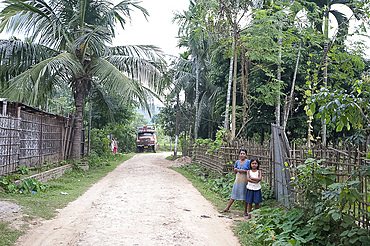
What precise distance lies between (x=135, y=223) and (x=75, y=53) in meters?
9.57

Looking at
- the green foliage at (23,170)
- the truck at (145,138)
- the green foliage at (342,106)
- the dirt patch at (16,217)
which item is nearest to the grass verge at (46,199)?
the dirt patch at (16,217)

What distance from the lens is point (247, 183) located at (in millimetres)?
7348

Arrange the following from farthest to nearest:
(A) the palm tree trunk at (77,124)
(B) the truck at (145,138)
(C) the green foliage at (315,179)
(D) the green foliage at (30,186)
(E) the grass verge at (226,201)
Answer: (B) the truck at (145,138) < (A) the palm tree trunk at (77,124) < (D) the green foliage at (30,186) < (E) the grass verge at (226,201) < (C) the green foliage at (315,179)

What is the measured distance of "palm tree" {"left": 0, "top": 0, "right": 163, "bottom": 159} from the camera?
11.9 metres

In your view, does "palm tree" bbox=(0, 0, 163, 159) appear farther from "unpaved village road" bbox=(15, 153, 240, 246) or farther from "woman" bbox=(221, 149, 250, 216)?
"woman" bbox=(221, 149, 250, 216)

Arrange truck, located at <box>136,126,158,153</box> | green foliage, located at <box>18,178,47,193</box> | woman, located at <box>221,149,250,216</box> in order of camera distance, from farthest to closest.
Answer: truck, located at <box>136,126,158,153</box>
green foliage, located at <box>18,178,47,193</box>
woman, located at <box>221,149,250,216</box>

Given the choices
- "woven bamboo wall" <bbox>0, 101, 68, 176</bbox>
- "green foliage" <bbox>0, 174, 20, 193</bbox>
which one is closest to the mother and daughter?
"green foliage" <bbox>0, 174, 20, 193</bbox>

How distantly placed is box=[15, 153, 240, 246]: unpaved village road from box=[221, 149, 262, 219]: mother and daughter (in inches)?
25.0

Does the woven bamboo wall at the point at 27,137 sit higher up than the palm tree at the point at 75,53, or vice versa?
the palm tree at the point at 75,53

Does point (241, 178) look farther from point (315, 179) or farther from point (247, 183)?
point (315, 179)

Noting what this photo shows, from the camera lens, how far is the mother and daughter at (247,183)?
7000 mm

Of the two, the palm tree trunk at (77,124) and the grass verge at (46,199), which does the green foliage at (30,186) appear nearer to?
the grass verge at (46,199)

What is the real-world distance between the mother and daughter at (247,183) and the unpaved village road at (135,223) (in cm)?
64

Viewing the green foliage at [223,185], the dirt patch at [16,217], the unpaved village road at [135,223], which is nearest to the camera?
the unpaved village road at [135,223]
